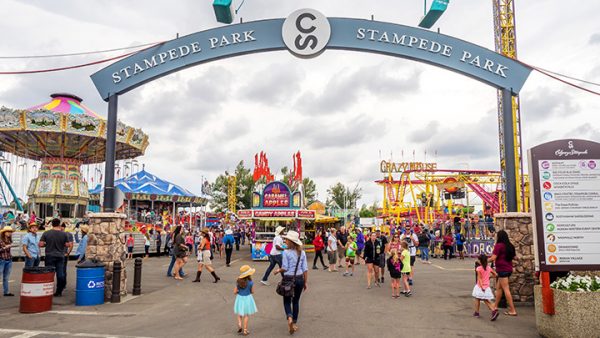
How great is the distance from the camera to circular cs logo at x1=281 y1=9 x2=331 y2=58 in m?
9.84

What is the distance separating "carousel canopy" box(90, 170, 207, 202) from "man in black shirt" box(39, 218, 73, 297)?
29.1 meters

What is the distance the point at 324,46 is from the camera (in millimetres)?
9852

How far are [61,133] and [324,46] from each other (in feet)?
75.0

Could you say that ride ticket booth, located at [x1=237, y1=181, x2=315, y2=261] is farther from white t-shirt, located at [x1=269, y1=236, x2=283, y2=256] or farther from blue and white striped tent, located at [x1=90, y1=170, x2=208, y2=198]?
blue and white striped tent, located at [x1=90, y1=170, x2=208, y2=198]

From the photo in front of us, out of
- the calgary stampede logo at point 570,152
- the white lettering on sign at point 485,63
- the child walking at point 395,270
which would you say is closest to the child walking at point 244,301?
the child walking at point 395,270

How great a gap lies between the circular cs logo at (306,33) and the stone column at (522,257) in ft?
18.6

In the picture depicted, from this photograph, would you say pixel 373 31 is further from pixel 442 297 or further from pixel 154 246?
pixel 154 246

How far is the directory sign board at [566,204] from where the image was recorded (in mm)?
6543

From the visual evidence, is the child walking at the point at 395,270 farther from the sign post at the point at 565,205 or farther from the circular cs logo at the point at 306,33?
the circular cs logo at the point at 306,33

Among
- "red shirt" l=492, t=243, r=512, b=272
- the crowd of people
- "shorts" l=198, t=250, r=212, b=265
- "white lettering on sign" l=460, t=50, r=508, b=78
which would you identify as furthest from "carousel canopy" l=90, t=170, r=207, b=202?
"red shirt" l=492, t=243, r=512, b=272

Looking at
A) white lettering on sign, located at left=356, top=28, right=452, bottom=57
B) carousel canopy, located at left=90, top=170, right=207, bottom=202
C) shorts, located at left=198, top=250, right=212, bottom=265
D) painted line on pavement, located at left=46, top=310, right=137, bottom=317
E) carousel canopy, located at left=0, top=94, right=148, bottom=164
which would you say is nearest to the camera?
painted line on pavement, located at left=46, top=310, right=137, bottom=317

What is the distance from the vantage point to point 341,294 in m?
10.4

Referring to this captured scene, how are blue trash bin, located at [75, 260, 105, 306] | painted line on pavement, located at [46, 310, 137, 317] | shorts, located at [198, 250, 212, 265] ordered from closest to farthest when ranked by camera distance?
painted line on pavement, located at [46, 310, 137, 317] → blue trash bin, located at [75, 260, 105, 306] → shorts, located at [198, 250, 212, 265]

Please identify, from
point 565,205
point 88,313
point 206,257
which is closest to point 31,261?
point 88,313
